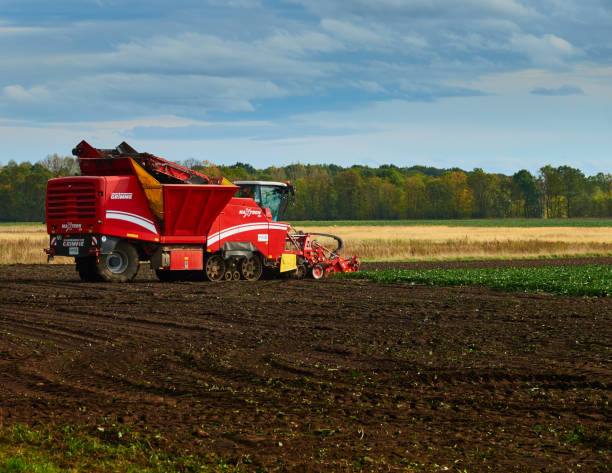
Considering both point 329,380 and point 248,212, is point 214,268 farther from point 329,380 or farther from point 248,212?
point 329,380

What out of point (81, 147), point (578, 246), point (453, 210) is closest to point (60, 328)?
point (81, 147)

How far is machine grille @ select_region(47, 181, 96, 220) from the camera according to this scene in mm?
22438

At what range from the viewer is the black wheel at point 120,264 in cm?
2345

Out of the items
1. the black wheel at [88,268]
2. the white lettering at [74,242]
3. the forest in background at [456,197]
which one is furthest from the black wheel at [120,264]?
the forest in background at [456,197]

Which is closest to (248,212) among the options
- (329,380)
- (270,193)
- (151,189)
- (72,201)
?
(270,193)

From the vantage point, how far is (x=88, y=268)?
24219 millimetres

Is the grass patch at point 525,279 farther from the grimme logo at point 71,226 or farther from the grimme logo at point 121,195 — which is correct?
the grimme logo at point 71,226

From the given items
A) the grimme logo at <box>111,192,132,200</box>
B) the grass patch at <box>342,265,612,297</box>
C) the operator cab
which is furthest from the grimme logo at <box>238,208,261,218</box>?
the grass patch at <box>342,265,612,297</box>

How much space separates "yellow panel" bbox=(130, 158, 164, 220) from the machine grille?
1484mm

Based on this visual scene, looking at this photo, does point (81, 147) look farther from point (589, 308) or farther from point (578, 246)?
point (578, 246)

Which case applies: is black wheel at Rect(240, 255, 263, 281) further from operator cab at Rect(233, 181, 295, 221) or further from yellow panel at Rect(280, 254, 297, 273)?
operator cab at Rect(233, 181, 295, 221)

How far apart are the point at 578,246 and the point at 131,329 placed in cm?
3923

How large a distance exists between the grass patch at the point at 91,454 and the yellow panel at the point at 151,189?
16021 millimetres

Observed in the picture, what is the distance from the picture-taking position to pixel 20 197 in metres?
120
